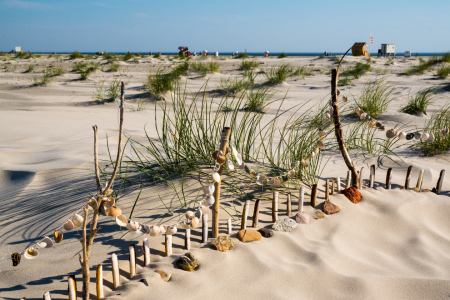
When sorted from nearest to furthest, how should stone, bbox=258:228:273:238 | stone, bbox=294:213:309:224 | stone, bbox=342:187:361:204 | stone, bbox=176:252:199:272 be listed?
stone, bbox=176:252:199:272 → stone, bbox=258:228:273:238 → stone, bbox=294:213:309:224 → stone, bbox=342:187:361:204

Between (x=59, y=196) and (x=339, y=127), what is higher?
(x=339, y=127)

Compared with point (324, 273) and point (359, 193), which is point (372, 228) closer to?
point (359, 193)

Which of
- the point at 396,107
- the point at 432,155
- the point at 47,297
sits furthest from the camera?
the point at 396,107

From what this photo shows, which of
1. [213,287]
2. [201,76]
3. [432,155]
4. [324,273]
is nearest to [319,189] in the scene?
[324,273]

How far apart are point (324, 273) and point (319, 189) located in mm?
865

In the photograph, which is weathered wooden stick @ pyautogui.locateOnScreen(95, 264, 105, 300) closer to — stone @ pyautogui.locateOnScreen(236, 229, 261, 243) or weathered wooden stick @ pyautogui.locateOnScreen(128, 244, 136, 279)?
weathered wooden stick @ pyautogui.locateOnScreen(128, 244, 136, 279)

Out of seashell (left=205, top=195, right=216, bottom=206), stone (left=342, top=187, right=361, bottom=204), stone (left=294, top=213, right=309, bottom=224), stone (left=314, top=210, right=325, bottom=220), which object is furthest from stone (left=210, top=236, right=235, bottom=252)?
stone (left=342, top=187, right=361, bottom=204)

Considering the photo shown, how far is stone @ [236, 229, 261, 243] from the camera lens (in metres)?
1.68

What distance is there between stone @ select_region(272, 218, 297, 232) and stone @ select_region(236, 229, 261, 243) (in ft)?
0.45

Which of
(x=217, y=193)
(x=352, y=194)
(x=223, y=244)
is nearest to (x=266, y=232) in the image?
(x=223, y=244)

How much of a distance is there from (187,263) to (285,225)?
597mm

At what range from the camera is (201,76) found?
9.66m

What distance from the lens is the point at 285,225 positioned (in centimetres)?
182

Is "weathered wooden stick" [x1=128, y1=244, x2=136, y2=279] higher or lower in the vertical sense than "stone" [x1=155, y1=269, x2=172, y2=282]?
higher
